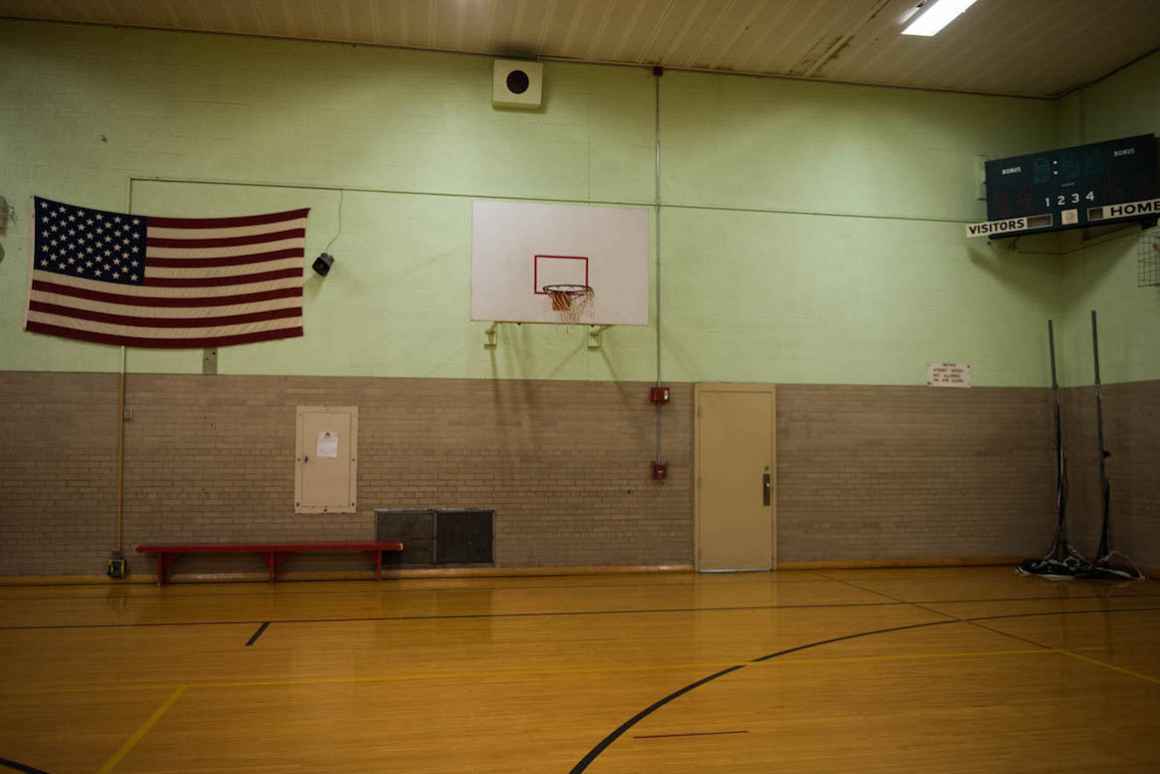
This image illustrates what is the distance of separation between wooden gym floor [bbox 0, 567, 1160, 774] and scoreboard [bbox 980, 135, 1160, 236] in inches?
166

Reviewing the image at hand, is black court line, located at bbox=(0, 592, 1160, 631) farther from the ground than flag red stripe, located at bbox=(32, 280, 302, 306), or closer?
closer

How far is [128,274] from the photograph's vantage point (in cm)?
875

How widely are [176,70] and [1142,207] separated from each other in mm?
10638

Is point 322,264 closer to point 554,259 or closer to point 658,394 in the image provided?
point 554,259

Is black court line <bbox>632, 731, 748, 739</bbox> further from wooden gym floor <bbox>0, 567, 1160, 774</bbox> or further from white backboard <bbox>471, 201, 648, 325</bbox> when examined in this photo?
white backboard <bbox>471, 201, 648, 325</bbox>

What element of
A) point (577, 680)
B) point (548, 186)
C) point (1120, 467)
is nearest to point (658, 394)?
point (548, 186)

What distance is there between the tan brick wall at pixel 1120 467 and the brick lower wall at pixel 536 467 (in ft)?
0.11

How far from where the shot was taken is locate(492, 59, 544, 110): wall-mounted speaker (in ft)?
30.6

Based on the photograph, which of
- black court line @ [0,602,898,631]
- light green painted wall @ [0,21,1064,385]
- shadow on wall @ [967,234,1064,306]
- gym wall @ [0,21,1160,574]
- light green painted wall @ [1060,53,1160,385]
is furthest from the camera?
shadow on wall @ [967,234,1064,306]

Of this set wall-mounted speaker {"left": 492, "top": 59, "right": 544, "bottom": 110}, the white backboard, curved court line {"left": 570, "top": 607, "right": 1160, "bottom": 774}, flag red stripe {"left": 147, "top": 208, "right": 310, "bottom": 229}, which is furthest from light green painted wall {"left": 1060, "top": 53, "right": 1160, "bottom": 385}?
flag red stripe {"left": 147, "top": 208, "right": 310, "bottom": 229}

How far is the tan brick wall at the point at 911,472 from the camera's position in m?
9.78

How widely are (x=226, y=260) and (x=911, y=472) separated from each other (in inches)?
324

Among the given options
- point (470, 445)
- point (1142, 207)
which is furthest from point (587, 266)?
point (1142, 207)

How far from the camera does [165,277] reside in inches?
348
